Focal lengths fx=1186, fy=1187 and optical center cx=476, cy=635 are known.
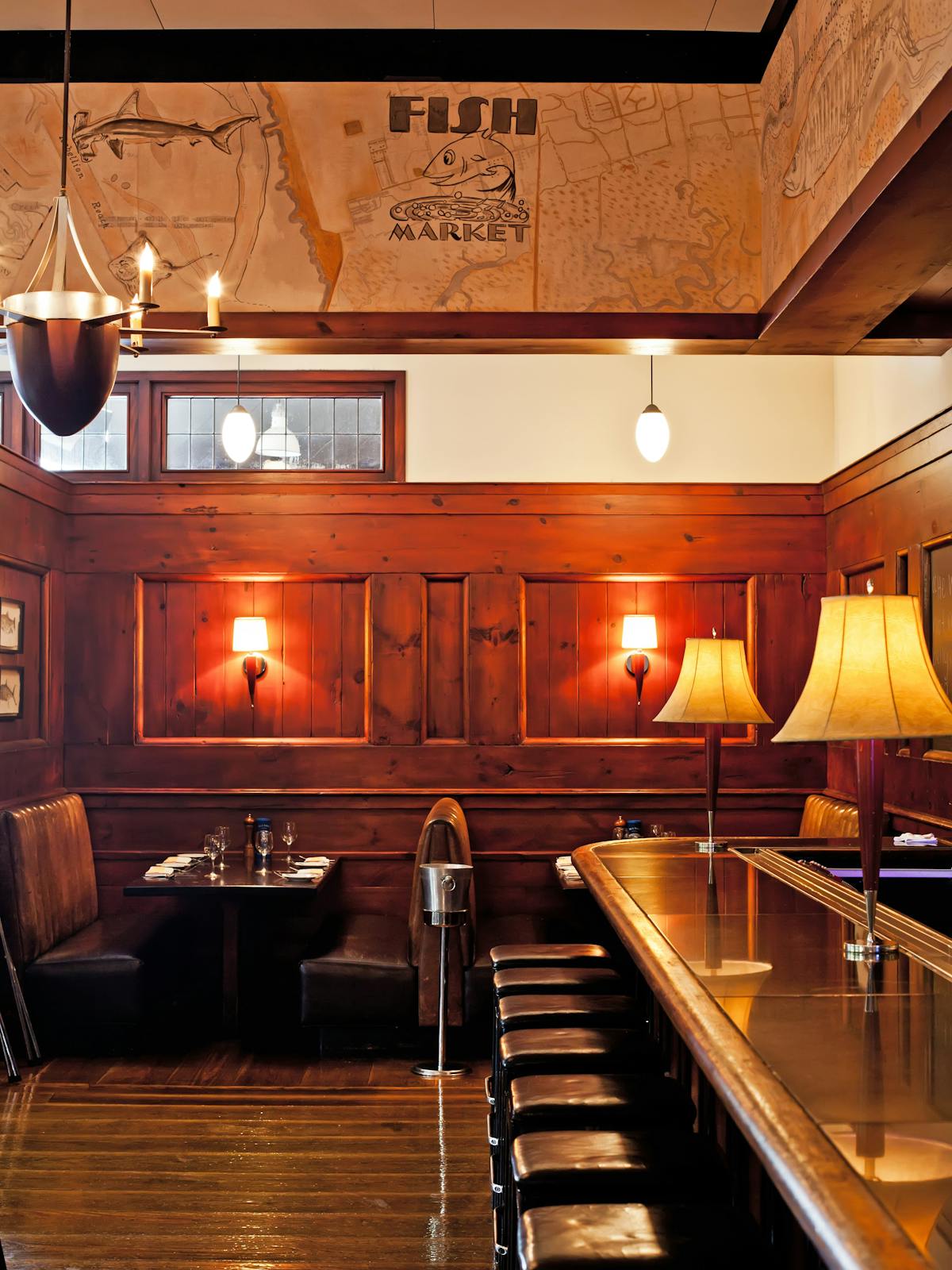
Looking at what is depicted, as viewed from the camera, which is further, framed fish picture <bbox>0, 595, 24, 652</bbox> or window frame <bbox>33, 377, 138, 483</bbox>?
window frame <bbox>33, 377, 138, 483</bbox>

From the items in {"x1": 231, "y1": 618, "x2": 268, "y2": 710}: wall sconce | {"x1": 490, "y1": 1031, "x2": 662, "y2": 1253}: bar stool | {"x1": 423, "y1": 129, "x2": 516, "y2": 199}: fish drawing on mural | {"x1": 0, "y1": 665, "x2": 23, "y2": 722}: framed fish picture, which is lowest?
{"x1": 490, "y1": 1031, "x2": 662, "y2": 1253}: bar stool

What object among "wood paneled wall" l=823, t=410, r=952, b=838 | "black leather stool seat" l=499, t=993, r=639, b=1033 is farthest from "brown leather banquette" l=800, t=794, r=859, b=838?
"black leather stool seat" l=499, t=993, r=639, b=1033

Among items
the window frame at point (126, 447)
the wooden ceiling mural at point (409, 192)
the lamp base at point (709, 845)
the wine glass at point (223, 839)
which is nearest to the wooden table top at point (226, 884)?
the wine glass at point (223, 839)

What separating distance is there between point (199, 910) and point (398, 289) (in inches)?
144

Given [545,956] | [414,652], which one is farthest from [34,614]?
[545,956]

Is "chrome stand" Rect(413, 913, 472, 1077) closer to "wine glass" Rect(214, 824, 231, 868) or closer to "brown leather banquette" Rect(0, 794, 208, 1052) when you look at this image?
"wine glass" Rect(214, 824, 231, 868)

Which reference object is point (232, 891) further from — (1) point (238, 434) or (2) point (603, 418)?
(2) point (603, 418)

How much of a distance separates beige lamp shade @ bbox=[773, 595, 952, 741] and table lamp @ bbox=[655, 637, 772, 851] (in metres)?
1.51

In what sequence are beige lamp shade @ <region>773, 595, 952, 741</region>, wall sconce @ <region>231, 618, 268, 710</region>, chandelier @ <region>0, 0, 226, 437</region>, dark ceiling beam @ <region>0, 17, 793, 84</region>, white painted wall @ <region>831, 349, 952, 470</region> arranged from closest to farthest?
beige lamp shade @ <region>773, 595, 952, 741</region>
chandelier @ <region>0, 0, 226, 437</region>
dark ceiling beam @ <region>0, 17, 793, 84</region>
white painted wall @ <region>831, 349, 952, 470</region>
wall sconce @ <region>231, 618, 268, 710</region>

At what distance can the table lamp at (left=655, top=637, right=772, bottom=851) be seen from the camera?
3887 millimetres

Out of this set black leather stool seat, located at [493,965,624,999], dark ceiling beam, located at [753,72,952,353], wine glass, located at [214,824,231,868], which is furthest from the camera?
wine glass, located at [214,824,231,868]

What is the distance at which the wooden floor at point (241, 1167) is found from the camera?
3.50 meters

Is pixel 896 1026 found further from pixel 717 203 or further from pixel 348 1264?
pixel 717 203

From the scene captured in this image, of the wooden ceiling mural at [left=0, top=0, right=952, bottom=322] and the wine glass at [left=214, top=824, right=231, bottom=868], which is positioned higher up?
the wooden ceiling mural at [left=0, top=0, right=952, bottom=322]
